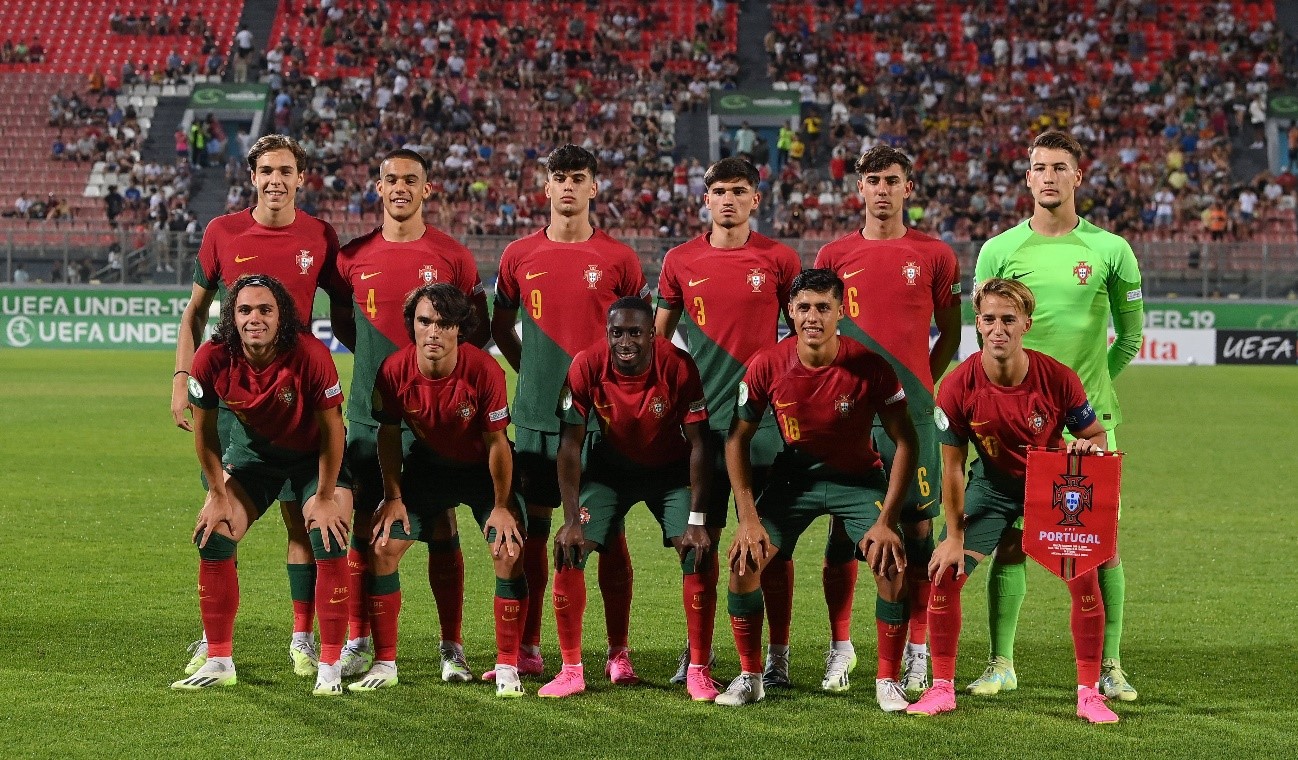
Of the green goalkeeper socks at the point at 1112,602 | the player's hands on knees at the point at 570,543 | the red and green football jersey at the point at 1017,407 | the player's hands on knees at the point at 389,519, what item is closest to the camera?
the red and green football jersey at the point at 1017,407

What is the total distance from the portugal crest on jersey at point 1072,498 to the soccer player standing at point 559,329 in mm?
1835

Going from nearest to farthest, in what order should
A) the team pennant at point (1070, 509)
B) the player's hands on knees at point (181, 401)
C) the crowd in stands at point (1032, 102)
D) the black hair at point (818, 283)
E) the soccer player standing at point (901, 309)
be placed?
the team pennant at point (1070, 509) < the black hair at point (818, 283) < the soccer player standing at point (901, 309) < the player's hands on knees at point (181, 401) < the crowd in stands at point (1032, 102)

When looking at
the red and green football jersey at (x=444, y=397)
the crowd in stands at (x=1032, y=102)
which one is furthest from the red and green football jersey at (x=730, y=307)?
the crowd in stands at (x=1032, y=102)

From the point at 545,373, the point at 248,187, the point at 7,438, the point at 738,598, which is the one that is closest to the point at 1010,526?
the point at 738,598

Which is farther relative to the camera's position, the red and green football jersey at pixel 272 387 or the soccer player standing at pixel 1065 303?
the soccer player standing at pixel 1065 303

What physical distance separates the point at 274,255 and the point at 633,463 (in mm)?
1893

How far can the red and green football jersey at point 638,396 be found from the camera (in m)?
5.97

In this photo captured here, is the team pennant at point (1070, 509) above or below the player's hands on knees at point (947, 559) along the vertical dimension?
above

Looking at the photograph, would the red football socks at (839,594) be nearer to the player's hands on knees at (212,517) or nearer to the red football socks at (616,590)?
the red football socks at (616,590)

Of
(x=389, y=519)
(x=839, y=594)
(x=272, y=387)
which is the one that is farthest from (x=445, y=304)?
(x=839, y=594)

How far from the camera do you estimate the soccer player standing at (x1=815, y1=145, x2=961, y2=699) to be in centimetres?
631

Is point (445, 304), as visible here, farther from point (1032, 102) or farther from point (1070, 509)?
point (1032, 102)

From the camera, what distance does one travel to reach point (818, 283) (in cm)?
571

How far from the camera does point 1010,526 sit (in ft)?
20.2
